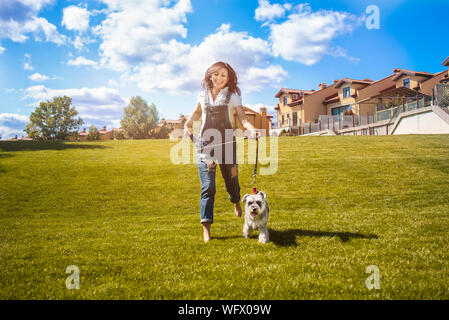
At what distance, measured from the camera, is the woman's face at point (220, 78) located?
15.9ft

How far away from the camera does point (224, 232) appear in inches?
213

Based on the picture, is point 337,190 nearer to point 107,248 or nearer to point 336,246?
point 336,246

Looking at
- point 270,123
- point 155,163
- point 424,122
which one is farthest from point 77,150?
point 270,123

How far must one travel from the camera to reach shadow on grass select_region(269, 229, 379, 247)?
4.64 meters

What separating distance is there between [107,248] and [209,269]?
209cm

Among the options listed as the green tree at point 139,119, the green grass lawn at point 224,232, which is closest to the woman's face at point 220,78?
the green grass lawn at point 224,232

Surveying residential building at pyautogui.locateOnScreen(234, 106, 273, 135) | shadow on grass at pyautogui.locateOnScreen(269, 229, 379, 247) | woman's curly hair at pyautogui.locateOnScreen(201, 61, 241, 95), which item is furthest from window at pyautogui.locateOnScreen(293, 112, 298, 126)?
woman's curly hair at pyautogui.locateOnScreen(201, 61, 241, 95)

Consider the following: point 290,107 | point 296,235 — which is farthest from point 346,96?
point 296,235

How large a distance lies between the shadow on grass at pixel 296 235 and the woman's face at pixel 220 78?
9.51 feet

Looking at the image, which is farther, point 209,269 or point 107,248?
point 107,248

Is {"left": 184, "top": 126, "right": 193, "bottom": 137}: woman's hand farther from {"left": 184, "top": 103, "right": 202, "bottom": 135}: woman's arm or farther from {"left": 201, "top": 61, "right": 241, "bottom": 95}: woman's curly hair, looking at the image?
{"left": 201, "top": 61, "right": 241, "bottom": 95}: woman's curly hair

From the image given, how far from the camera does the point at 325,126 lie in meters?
37.4

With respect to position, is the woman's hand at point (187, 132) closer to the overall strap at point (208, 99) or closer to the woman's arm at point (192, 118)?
the woman's arm at point (192, 118)

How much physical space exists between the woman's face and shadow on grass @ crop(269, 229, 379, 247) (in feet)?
9.51
